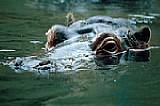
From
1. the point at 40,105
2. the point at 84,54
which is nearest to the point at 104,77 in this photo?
the point at 84,54

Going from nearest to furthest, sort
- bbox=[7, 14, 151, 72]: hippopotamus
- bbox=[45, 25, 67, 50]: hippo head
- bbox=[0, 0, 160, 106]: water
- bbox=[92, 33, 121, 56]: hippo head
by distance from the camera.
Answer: bbox=[0, 0, 160, 106]: water → bbox=[7, 14, 151, 72]: hippopotamus → bbox=[92, 33, 121, 56]: hippo head → bbox=[45, 25, 67, 50]: hippo head

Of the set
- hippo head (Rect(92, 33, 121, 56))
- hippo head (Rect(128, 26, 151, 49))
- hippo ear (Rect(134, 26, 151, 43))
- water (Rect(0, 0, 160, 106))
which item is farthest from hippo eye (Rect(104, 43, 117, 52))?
hippo ear (Rect(134, 26, 151, 43))

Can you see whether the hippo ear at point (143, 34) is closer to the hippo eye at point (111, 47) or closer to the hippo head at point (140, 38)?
the hippo head at point (140, 38)

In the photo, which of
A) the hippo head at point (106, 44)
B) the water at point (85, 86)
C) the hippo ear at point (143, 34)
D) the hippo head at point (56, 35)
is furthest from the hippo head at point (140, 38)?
the hippo head at point (56, 35)

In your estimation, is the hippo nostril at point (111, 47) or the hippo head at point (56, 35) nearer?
the hippo nostril at point (111, 47)

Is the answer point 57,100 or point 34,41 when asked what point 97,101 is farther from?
point 34,41

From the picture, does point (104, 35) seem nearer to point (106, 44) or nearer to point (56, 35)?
point (106, 44)

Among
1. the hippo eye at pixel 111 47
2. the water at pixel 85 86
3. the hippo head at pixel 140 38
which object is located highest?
the hippo head at pixel 140 38

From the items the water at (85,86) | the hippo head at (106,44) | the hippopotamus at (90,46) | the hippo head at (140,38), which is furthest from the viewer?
the hippo head at (140,38)

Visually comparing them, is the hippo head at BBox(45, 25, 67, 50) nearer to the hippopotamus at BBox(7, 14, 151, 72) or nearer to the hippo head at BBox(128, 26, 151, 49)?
the hippopotamus at BBox(7, 14, 151, 72)
